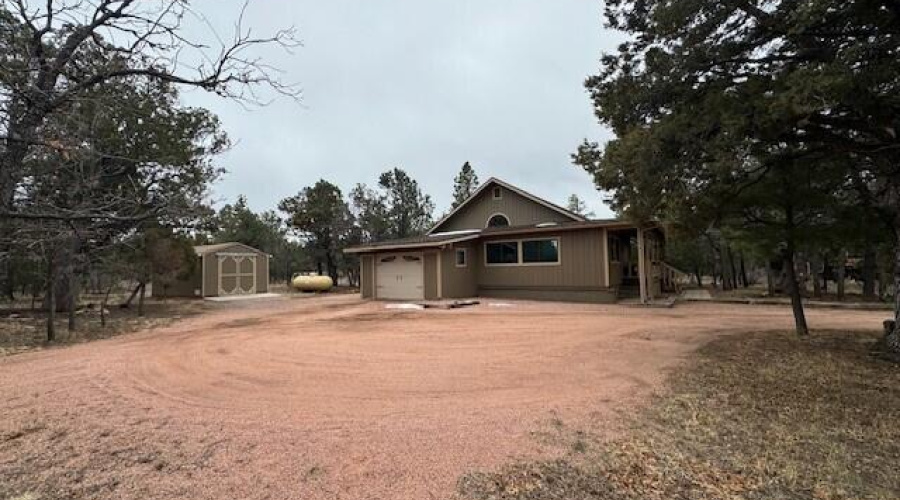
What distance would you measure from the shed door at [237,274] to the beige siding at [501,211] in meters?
12.0

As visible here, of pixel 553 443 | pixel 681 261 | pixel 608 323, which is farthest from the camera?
pixel 681 261

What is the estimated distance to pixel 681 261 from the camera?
28141 mm

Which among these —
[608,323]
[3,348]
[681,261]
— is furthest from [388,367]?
[681,261]

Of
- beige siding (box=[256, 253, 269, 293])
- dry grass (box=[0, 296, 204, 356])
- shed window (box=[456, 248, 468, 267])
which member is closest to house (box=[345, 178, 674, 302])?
shed window (box=[456, 248, 468, 267])

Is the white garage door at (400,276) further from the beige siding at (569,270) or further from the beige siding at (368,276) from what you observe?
the beige siding at (569,270)

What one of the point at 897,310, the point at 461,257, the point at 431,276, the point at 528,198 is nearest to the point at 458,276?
the point at 461,257

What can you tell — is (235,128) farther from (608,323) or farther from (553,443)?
(608,323)

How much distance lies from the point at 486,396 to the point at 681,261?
26.7 m

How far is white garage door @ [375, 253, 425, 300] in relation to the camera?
1853 cm

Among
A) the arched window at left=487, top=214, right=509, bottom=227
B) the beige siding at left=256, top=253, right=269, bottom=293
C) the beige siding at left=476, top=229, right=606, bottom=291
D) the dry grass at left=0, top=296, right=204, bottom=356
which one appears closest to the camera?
the dry grass at left=0, top=296, right=204, bottom=356

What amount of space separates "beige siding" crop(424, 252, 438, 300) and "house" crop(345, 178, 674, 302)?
0.04 meters

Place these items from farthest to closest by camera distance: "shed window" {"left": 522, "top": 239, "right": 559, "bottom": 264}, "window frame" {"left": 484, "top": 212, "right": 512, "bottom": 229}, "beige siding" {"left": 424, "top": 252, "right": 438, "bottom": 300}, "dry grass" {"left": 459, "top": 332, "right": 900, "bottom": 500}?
"window frame" {"left": 484, "top": 212, "right": 512, "bottom": 229}, "beige siding" {"left": 424, "top": 252, "right": 438, "bottom": 300}, "shed window" {"left": 522, "top": 239, "right": 559, "bottom": 264}, "dry grass" {"left": 459, "top": 332, "right": 900, "bottom": 500}

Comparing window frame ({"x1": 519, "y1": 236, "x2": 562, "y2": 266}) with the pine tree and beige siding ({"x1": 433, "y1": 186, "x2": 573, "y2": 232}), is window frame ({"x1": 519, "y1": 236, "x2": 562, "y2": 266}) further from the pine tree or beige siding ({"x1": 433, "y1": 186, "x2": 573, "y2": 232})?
the pine tree

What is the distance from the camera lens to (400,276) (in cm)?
1919
